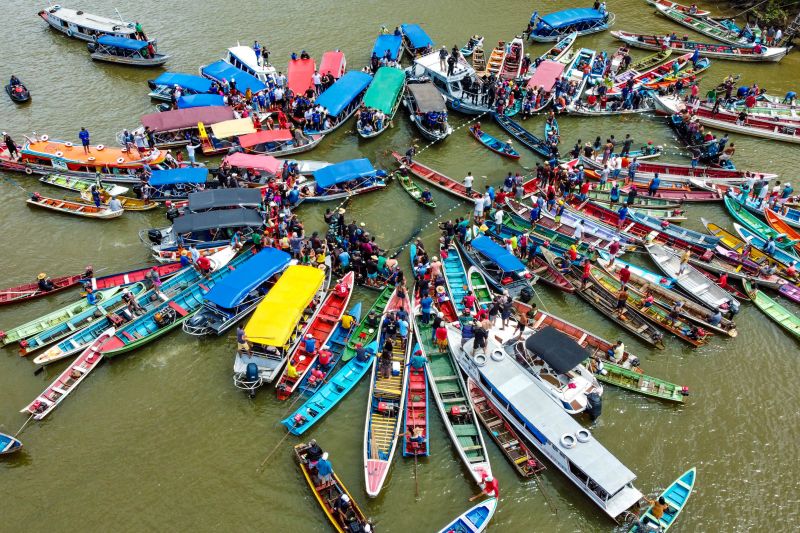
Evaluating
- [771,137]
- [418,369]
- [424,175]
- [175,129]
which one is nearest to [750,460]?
[418,369]

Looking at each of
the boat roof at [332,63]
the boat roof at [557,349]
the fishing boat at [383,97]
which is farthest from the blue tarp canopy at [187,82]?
the boat roof at [557,349]

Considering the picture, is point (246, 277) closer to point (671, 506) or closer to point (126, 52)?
point (671, 506)

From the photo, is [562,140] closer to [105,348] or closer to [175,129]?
[175,129]

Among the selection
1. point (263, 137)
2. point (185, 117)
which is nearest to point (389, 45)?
point (263, 137)

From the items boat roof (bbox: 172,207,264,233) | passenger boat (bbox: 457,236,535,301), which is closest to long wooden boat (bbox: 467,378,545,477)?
passenger boat (bbox: 457,236,535,301)

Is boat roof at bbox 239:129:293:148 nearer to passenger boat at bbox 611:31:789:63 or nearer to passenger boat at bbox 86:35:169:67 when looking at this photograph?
passenger boat at bbox 86:35:169:67

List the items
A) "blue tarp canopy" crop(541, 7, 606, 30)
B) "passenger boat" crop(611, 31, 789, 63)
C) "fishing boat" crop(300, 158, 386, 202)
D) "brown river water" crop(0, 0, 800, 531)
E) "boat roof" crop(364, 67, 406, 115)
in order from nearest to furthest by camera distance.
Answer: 1. "brown river water" crop(0, 0, 800, 531)
2. "fishing boat" crop(300, 158, 386, 202)
3. "boat roof" crop(364, 67, 406, 115)
4. "passenger boat" crop(611, 31, 789, 63)
5. "blue tarp canopy" crop(541, 7, 606, 30)
